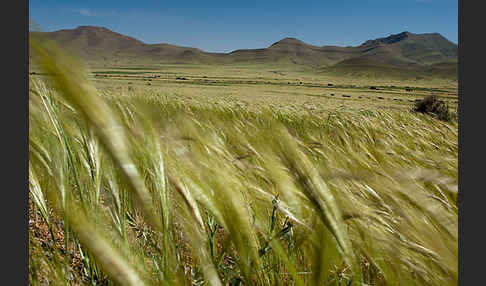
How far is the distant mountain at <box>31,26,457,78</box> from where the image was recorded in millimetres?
128375

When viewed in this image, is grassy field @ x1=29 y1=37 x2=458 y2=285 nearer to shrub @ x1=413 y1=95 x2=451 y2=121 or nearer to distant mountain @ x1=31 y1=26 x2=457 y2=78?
shrub @ x1=413 y1=95 x2=451 y2=121

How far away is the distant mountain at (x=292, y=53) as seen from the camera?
128375 mm

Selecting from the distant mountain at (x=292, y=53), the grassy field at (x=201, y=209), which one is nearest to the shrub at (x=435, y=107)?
the grassy field at (x=201, y=209)

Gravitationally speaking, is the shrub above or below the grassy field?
above

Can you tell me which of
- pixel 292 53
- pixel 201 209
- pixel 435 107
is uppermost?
pixel 292 53

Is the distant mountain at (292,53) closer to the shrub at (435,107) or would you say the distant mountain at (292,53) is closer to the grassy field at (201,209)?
the shrub at (435,107)

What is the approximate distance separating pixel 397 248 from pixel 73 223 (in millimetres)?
523

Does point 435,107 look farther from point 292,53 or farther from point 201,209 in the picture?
point 292,53

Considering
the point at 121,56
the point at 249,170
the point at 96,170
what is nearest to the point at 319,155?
the point at 249,170

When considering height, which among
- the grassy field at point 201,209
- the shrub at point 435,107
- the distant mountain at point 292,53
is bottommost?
the grassy field at point 201,209

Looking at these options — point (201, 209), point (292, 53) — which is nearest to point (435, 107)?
point (201, 209)

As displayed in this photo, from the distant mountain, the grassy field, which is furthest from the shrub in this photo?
the distant mountain

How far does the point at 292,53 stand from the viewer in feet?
504

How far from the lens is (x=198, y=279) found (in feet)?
1.78
